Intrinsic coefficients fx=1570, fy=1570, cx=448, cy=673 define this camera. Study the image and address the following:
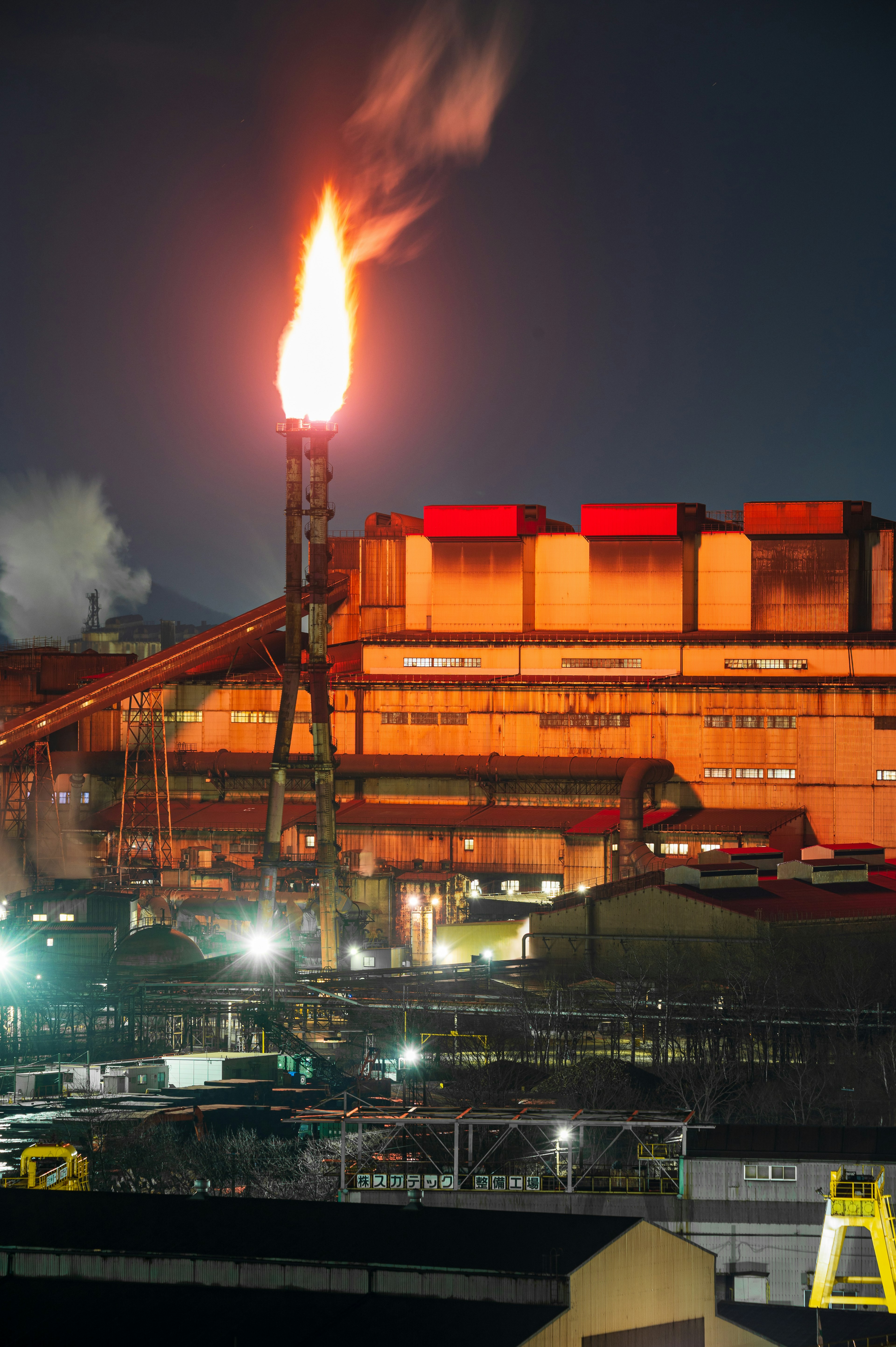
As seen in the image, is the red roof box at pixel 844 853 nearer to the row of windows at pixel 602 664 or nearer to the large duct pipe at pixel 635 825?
the large duct pipe at pixel 635 825

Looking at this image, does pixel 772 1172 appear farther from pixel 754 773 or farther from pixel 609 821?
pixel 754 773

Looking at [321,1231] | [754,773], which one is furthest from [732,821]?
[321,1231]

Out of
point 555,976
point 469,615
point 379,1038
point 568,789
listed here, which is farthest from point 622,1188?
point 469,615

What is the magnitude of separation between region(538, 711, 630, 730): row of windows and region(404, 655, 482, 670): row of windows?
12.4 feet

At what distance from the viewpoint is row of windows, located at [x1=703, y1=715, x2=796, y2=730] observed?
48500mm

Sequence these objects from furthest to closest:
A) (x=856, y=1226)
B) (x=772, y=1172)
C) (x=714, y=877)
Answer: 1. (x=714, y=877)
2. (x=772, y=1172)
3. (x=856, y=1226)

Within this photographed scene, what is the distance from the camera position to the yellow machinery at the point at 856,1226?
1906cm

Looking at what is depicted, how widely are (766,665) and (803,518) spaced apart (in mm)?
5085

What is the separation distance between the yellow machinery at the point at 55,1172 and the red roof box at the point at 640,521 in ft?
113

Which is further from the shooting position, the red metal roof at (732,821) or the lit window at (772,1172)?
the red metal roof at (732,821)

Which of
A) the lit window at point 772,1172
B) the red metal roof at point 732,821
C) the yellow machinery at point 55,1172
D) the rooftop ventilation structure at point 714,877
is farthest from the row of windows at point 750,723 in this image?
the yellow machinery at point 55,1172

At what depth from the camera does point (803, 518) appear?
52000mm

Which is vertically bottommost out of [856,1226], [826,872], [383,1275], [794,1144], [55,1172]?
[856,1226]

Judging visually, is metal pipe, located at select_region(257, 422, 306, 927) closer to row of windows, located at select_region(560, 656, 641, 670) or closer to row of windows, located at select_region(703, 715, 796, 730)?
row of windows, located at select_region(560, 656, 641, 670)
